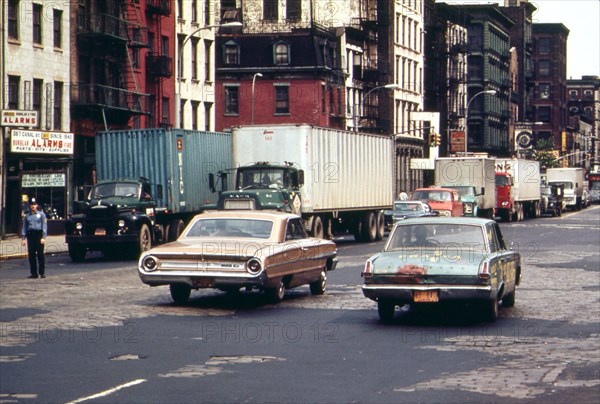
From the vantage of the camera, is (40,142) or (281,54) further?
(281,54)

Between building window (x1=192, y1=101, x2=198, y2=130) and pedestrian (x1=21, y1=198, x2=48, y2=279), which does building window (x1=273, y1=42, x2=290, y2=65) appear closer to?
building window (x1=192, y1=101, x2=198, y2=130)

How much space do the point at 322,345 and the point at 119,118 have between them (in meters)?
43.7

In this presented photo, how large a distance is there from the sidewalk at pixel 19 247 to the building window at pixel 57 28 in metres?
7.88

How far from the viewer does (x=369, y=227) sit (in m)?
47.0

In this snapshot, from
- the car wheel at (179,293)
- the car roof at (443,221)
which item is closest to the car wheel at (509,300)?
the car roof at (443,221)

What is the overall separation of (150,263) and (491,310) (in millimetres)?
5266

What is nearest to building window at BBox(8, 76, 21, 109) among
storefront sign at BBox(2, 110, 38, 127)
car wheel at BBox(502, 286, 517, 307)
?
storefront sign at BBox(2, 110, 38, 127)

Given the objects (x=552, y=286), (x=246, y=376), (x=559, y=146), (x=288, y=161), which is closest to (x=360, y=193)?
(x=288, y=161)

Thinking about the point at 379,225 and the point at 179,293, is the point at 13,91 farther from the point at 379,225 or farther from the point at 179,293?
the point at 179,293

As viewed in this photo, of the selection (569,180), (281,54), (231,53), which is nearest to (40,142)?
(231,53)

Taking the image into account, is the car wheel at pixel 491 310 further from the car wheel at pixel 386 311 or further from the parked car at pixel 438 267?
the car wheel at pixel 386 311

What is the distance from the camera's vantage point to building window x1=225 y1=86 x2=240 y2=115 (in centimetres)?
8462

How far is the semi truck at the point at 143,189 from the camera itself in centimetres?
3512

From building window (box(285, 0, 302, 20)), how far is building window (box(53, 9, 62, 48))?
37.0 meters
